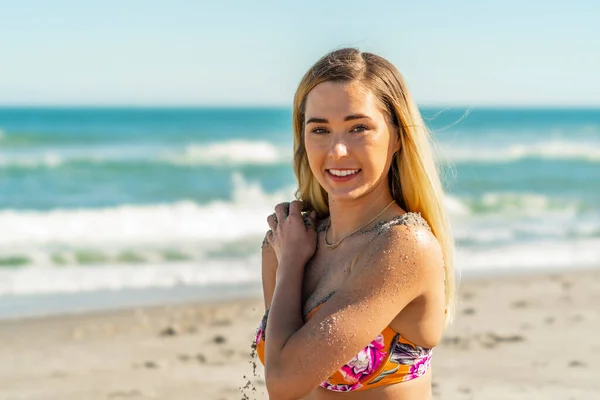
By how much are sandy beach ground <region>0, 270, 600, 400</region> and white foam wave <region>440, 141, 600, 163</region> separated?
2402 cm

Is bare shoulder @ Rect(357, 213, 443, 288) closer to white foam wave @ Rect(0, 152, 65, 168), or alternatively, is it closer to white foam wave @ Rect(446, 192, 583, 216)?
white foam wave @ Rect(446, 192, 583, 216)

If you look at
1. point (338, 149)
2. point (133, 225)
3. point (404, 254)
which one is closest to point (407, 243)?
point (404, 254)

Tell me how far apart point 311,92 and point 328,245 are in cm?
62

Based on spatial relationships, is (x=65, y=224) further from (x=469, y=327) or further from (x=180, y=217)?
(x=469, y=327)

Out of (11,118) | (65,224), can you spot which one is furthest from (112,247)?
(11,118)

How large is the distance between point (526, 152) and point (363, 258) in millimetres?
34397

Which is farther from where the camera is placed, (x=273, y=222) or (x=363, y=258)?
(x=273, y=222)

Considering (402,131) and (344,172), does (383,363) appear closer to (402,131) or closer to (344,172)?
(344,172)

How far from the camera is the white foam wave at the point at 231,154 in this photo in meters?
29.1

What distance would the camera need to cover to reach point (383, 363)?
2.95 metres

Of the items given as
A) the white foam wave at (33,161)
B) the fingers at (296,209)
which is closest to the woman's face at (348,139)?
the fingers at (296,209)

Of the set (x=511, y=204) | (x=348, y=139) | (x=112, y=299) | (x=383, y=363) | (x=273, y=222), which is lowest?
(x=383, y=363)

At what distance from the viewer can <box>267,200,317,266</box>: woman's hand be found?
327cm

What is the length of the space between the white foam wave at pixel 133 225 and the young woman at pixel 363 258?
10219 millimetres
